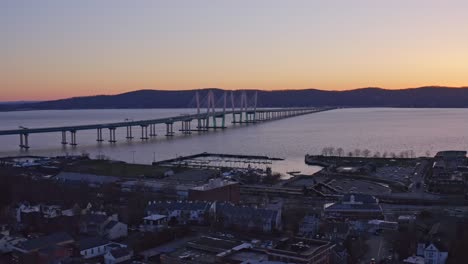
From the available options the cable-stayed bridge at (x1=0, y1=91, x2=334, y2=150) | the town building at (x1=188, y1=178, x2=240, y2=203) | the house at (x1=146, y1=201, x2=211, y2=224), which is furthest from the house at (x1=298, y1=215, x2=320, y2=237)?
the cable-stayed bridge at (x1=0, y1=91, x2=334, y2=150)

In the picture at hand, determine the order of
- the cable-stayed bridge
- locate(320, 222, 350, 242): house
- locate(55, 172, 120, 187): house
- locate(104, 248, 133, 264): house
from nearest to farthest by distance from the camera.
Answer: locate(104, 248, 133, 264): house < locate(320, 222, 350, 242): house < locate(55, 172, 120, 187): house < the cable-stayed bridge

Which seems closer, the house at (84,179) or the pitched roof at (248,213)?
the pitched roof at (248,213)

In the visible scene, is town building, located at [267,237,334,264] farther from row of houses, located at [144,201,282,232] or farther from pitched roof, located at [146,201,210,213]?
pitched roof, located at [146,201,210,213]

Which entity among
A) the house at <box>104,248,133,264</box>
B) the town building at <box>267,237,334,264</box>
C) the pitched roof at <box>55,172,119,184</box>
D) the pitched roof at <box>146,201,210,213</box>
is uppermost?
the town building at <box>267,237,334,264</box>

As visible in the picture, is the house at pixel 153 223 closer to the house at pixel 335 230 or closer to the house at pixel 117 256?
the house at pixel 117 256

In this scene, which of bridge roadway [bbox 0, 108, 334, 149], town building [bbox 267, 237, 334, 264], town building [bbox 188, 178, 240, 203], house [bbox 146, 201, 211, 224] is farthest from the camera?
bridge roadway [bbox 0, 108, 334, 149]

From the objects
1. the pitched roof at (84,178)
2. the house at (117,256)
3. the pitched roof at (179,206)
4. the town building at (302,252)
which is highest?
the town building at (302,252)

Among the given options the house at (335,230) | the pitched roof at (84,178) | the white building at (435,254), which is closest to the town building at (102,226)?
the house at (335,230)
